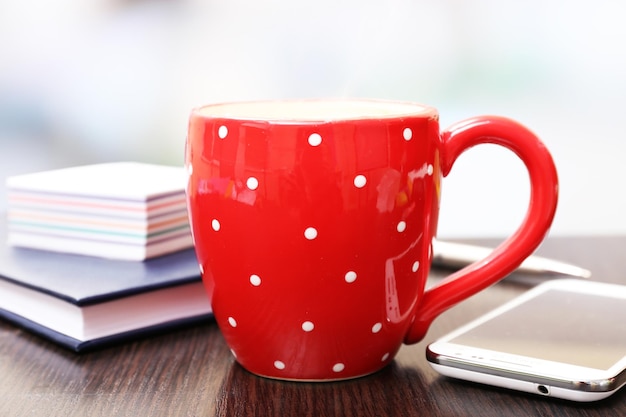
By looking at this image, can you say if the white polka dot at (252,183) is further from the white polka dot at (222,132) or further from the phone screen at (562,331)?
the phone screen at (562,331)

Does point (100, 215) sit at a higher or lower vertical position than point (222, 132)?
lower

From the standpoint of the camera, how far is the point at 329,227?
1.46 feet

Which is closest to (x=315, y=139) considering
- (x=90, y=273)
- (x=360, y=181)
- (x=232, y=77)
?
(x=360, y=181)

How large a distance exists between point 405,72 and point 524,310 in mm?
1349

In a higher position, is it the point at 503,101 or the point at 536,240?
the point at 536,240

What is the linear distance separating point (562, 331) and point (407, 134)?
0.60 feet

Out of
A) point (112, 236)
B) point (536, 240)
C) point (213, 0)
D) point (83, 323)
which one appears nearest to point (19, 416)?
point (83, 323)

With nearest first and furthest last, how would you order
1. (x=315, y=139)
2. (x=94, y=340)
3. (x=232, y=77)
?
(x=315, y=139) → (x=94, y=340) → (x=232, y=77)

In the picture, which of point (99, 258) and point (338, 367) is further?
point (99, 258)

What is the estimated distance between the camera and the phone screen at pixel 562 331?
0.49 m

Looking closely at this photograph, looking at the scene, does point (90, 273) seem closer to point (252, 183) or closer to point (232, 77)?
point (252, 183)

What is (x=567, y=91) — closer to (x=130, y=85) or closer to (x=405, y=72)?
(x=405, y=72)

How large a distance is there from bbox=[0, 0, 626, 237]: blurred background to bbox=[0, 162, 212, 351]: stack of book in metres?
1.09

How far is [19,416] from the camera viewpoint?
1.46 feet
